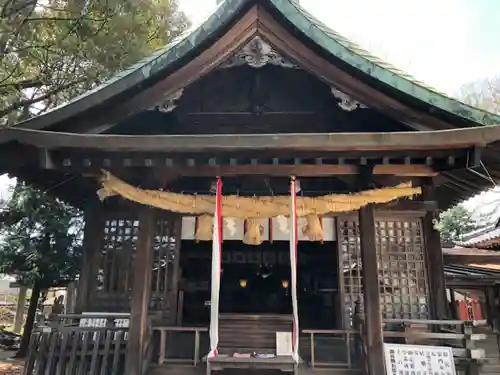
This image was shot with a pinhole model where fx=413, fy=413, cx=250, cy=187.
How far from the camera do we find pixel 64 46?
10484mm

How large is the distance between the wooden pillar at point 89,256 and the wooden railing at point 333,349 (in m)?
4.02

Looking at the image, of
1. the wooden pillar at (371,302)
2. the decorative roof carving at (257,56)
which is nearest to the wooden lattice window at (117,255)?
the decorative roof carving at (257,56)

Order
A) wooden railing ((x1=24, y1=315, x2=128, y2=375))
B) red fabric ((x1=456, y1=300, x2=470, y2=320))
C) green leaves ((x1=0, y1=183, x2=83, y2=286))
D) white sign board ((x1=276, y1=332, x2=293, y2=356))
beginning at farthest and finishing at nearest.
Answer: red fabric ((x1=456, y1=300, x2=470, y2=320)) → green leaves ((x1=0, y1=183, x2=83, y2=286)) → wooden railing ((x1=24, y1=315, x2=128, y2=375)) → white sign board ((x1=276, y1=332, x2=293, y2=356))

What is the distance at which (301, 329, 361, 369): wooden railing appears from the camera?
236 inches

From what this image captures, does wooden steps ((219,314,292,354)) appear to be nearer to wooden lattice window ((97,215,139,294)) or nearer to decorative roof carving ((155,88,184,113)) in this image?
wooden lattice window ((97,215,139,294))

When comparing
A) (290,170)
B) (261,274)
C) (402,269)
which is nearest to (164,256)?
(290,170)

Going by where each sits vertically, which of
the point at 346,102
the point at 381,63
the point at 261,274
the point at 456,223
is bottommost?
the point at 261,274

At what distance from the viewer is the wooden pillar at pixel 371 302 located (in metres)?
5.56

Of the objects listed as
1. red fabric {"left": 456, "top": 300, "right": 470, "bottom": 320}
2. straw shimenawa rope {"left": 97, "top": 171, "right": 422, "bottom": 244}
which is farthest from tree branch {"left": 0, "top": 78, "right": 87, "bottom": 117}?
red fabric {"left": 456, "top": 300, "right": 470, "bottom": 320}

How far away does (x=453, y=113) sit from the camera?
17.8 feet

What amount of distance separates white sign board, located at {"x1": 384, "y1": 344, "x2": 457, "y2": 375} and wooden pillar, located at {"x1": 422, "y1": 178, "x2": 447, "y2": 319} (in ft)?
5.60

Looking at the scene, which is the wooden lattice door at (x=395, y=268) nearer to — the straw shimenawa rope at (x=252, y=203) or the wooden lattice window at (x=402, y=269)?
the wooden lattice window at (x=402, y=269)

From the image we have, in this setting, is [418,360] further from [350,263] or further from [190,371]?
[190,371]

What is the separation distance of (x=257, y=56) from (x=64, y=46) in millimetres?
6838
